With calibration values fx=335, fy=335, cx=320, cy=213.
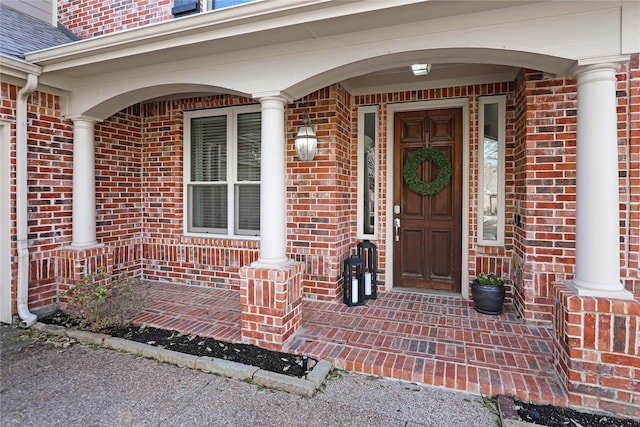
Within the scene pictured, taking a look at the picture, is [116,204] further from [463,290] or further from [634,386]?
[634,386]

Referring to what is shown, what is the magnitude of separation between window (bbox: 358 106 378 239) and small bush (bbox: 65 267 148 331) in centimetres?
273

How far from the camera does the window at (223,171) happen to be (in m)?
4.43

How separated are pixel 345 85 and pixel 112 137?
10.2ft

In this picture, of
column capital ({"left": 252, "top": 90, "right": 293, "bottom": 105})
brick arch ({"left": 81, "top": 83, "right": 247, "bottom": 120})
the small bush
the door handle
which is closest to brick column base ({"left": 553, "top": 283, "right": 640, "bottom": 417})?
the door handle

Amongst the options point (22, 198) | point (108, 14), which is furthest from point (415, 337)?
point (108, 14)

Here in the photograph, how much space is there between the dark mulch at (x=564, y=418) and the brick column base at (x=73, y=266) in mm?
4185

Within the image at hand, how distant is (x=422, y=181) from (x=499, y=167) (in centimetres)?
85

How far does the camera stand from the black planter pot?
3412 millimetres

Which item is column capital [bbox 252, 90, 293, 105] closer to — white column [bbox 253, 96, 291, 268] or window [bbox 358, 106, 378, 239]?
white column [bbox 253, 96, 291, 268]

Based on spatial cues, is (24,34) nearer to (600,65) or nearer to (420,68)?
(420,68)

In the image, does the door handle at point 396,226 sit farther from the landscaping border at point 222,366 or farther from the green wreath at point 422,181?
the landscaping border at point 222,366

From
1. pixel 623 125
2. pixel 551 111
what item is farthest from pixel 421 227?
pixel 623 125

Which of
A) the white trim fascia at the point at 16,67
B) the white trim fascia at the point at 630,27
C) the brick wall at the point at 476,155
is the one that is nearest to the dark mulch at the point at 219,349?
the brick wall at the point at 476,155

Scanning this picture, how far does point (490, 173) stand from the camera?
385 centimetres
